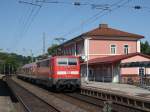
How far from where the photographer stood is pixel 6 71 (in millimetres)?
131125

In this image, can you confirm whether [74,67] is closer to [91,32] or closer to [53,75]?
[53,75]

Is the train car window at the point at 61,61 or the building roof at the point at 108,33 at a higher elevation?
the building roof at the point at 108,33

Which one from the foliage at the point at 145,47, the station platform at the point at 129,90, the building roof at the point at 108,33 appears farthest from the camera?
the foliage at the point at 145,47

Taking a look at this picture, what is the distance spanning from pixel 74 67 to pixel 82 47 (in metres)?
29.0

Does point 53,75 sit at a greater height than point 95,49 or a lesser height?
lesser

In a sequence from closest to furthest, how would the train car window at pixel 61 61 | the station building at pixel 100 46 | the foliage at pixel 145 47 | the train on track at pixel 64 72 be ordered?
the train on track at pixel 64 72, the train car window at pixel 61 61, the station building at pixel 100 46, the foliage at pixel 145 47

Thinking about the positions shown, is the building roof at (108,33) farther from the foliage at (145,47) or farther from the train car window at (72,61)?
the foliage at (145,47)

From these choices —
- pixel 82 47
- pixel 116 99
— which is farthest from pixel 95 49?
pixel 116 99

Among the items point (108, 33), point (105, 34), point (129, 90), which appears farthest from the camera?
point (108, 33)

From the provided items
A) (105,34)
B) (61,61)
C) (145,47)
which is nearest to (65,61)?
(61,61)

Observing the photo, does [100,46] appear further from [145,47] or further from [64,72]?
[145,47]

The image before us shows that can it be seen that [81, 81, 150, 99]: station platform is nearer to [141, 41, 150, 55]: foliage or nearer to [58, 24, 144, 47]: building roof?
[58, 24, 144, 47]: building roof

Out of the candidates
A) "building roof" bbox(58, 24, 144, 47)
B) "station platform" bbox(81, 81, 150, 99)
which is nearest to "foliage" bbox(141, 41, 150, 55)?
"building roof" bbox(58, 24, 144, 47)

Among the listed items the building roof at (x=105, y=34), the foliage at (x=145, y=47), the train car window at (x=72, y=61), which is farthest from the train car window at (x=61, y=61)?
the foliage at (x=145, y=47)
